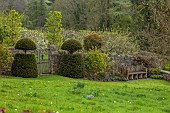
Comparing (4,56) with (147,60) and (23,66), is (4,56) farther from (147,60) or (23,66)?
(147,60)

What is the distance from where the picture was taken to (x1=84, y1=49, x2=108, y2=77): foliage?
853 inches

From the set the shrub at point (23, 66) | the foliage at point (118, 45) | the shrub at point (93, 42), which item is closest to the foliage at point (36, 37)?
the shrub at point (93, 42)

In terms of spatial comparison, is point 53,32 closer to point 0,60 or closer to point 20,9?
point 0,60

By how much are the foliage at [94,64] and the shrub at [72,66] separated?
107 centimetres

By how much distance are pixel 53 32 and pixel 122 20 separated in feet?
46.8

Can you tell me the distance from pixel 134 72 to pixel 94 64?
455 cm

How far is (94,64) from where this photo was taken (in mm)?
21688

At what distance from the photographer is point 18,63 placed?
61.3 feet

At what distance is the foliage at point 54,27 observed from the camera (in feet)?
93.1

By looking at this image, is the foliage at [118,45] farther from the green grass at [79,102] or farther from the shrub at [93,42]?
the green grass at [79,102]

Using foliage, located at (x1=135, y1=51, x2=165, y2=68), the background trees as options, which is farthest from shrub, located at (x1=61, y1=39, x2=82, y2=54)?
the background trees

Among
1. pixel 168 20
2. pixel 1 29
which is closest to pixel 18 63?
pixel 1 29

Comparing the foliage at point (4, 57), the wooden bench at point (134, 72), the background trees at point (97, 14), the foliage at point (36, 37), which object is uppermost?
the background trees at point (97, 14)

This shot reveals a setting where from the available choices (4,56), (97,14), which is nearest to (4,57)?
(4,56)
